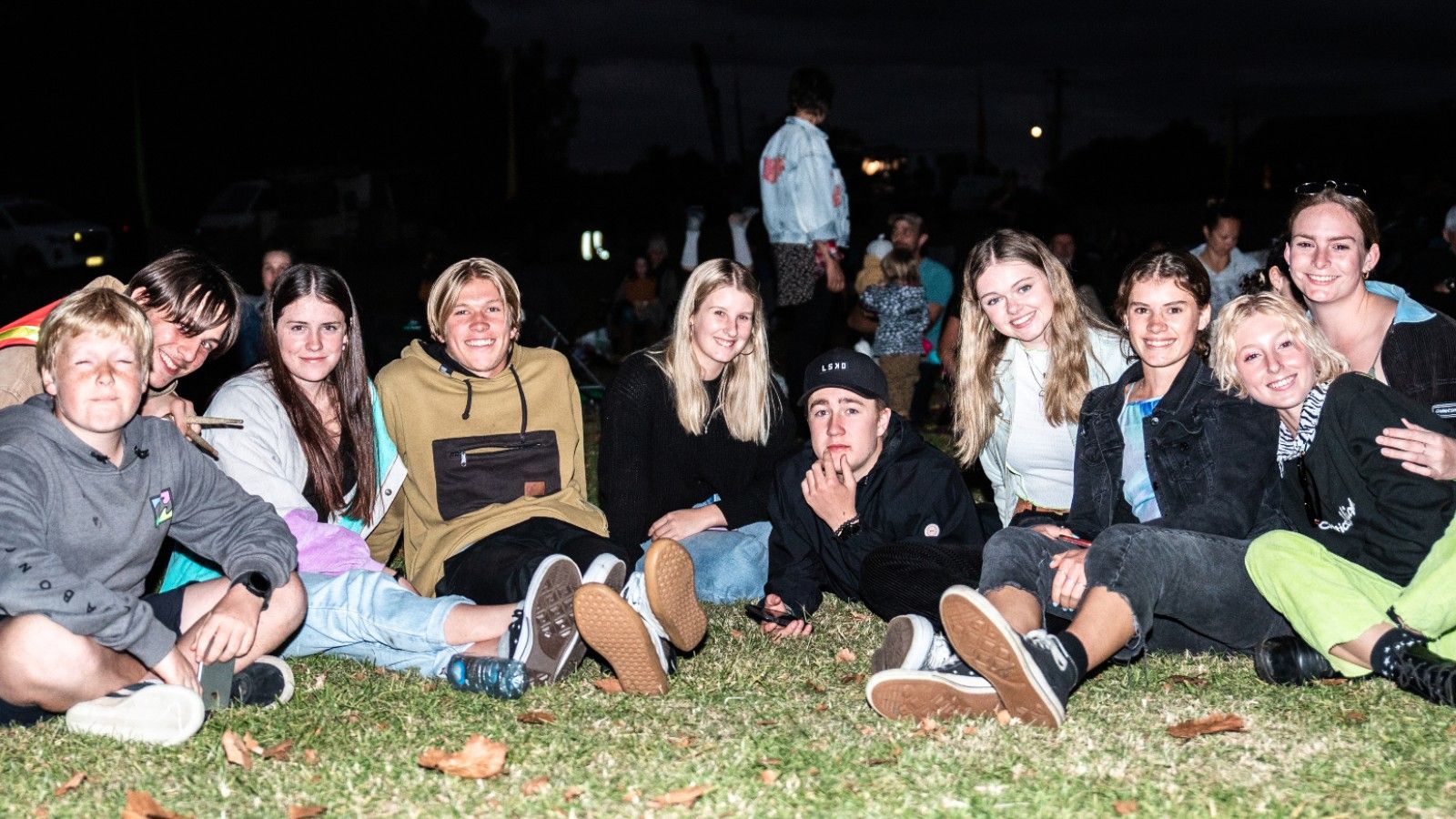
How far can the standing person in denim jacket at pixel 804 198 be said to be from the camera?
315 inches

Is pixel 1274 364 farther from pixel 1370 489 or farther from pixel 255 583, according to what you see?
pixel 255 583

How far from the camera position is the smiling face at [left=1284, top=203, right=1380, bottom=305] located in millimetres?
5105

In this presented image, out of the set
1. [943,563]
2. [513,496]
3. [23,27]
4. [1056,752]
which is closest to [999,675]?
[1056,752]

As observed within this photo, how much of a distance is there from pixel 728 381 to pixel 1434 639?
114 inches

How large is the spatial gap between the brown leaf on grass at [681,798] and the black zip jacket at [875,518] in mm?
1710

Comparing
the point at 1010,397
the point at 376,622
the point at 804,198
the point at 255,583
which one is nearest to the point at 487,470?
the point at 376,622

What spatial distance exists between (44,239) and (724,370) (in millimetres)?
25946

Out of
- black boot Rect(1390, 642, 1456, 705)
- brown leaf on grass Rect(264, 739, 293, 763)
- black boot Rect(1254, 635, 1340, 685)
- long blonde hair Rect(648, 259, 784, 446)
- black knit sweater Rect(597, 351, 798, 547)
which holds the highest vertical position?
Answer: long blonde hair Rect(648, 259, 784, 446)

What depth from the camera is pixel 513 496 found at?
5070mm

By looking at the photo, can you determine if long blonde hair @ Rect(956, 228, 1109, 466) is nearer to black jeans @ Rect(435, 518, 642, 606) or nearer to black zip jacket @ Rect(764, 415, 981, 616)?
black zip jacket @ Rect(764, 415, 981, 616)

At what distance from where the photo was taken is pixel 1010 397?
208 inches

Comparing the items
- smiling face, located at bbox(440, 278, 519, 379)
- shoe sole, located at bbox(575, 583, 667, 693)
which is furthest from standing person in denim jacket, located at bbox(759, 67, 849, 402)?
shoe sole, located at bbox(575, 583, 667, 693)

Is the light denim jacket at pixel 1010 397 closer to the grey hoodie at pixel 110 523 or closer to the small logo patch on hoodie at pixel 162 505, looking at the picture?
the grey hoodie at pixel 110 523

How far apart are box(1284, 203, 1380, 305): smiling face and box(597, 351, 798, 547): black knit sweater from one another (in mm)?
2278
